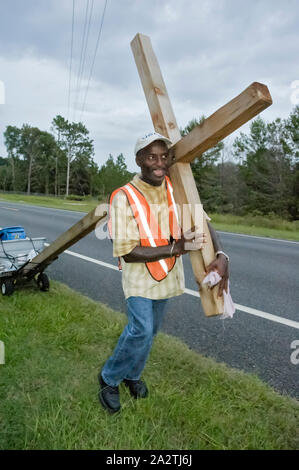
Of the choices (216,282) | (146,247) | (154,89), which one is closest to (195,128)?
(154,89)

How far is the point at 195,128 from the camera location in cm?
Answer: 191

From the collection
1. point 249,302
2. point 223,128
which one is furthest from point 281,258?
point 223,128

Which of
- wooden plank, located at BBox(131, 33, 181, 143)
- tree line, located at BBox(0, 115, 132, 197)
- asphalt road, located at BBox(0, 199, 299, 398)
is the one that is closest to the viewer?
wooden plank, located at BBox(131, 33, 181, 143)

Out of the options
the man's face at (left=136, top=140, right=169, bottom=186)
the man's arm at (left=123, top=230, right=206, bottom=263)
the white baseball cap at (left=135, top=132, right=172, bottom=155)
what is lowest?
the man's arm at (left=123, top=230, right=206, bottom=263)

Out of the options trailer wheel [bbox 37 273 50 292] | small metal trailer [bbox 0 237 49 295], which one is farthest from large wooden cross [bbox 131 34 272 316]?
trailer wheel [bbox 37 273 50 292]

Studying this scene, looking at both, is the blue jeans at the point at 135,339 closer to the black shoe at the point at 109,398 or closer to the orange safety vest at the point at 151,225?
the black shoe at the point at 109,398

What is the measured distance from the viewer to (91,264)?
6.61 m

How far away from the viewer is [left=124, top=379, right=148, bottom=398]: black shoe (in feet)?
7.92

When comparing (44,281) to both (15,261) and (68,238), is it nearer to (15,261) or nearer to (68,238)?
(15,261)

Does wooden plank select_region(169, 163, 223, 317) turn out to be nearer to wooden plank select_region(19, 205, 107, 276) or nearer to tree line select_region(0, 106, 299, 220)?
wooden plank select_region(19, 205, 107, 276)

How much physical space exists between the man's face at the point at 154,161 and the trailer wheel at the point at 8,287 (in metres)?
2.98

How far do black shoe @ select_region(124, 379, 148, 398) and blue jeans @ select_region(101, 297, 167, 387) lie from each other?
114mm

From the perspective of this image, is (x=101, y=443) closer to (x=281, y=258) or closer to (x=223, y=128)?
(x=223, y=128)

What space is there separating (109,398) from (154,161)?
162 cm
